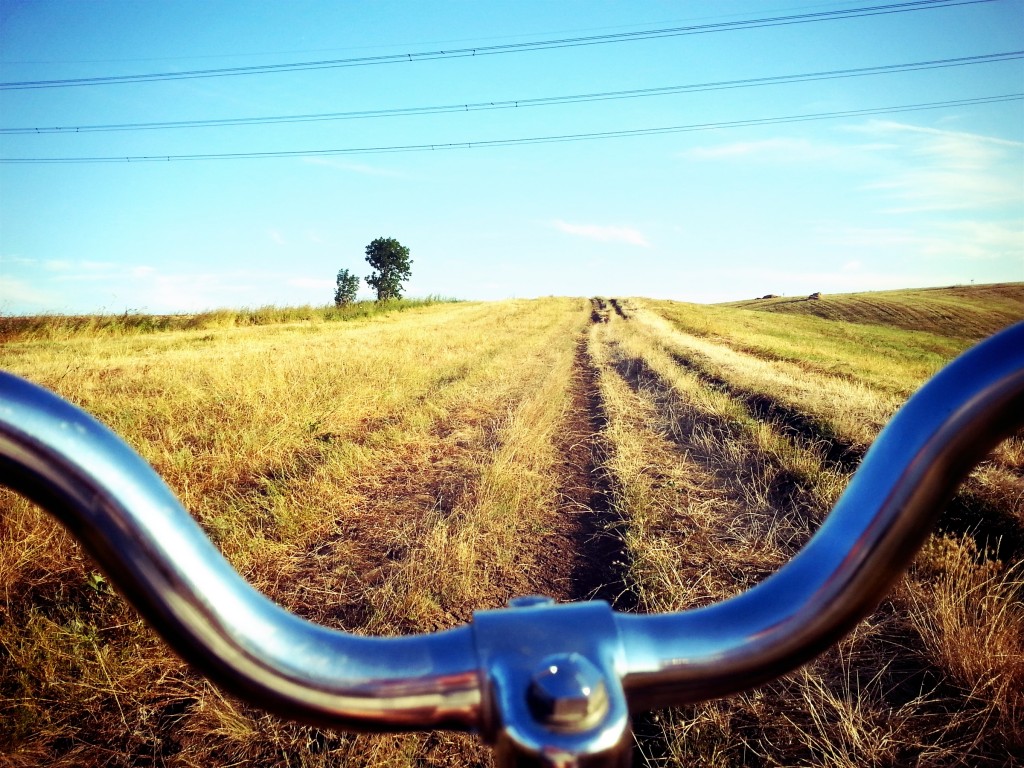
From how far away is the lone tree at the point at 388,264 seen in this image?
2665 inches

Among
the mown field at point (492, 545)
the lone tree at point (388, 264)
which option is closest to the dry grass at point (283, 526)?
the mown field at point (492, 545)

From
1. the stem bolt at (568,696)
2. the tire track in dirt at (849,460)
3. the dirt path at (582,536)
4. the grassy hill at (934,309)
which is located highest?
the grassy hill at (934,309)

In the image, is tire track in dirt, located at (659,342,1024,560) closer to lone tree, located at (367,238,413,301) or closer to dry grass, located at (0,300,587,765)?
dry grass, located at (0,300,587,765)

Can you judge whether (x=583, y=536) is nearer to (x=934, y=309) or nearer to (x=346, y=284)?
(x=934, y=309)

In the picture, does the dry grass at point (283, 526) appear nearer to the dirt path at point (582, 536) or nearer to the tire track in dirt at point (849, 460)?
the dirt path at point (582, 536)

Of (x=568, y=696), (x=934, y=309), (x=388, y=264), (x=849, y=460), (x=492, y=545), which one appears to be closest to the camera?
(x=568, y=696)

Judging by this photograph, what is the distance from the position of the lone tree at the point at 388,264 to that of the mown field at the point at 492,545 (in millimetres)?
61304

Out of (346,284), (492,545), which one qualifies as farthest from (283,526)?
(346,284)

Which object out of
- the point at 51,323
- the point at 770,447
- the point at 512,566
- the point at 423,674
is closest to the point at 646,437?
the point at 770,447

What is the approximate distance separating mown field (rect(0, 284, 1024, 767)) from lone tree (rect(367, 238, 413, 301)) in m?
61.3

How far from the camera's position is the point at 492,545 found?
365 cm

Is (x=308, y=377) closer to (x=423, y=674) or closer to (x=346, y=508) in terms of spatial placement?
(x=346, y=508)

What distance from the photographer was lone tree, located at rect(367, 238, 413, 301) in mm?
67688

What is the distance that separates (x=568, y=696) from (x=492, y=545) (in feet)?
11.0
